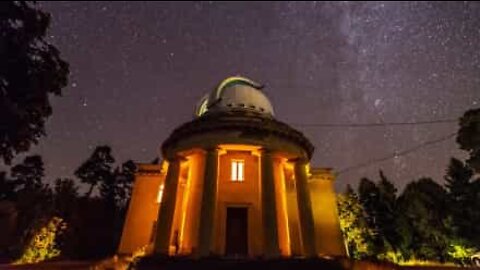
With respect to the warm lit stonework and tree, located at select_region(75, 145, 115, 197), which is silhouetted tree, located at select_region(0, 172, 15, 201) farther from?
the warm lit stonework

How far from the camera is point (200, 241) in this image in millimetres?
17094

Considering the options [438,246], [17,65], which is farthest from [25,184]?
[438,246]

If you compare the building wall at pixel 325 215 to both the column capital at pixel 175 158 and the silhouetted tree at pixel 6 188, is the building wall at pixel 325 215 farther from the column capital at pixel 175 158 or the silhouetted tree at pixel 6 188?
the silhouetted tree at pixel 6 188

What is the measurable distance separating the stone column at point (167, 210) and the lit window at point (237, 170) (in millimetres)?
3619

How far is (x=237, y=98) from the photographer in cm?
2453

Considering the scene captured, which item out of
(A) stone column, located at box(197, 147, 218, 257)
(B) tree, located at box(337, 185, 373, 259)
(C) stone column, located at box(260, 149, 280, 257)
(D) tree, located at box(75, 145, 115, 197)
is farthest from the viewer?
(D) tree, located at box(75, 145, 115, 197)

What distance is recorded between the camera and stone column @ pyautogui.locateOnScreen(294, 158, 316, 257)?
60.1ft

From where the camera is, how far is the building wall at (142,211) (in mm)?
23531

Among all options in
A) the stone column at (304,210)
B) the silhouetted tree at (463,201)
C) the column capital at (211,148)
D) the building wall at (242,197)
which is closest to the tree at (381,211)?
the silhouetted tree at (463,201)

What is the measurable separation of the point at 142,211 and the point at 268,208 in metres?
10.8

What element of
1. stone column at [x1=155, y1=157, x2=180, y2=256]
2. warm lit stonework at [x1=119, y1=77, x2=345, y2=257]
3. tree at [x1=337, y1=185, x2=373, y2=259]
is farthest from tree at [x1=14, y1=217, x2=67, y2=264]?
tree at [x1=337, y1=185, x2=373, y2=259]

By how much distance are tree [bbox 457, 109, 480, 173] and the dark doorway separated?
1358cm

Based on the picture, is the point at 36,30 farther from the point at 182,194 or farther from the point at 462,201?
the point at 462,201

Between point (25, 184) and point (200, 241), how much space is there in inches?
1534
